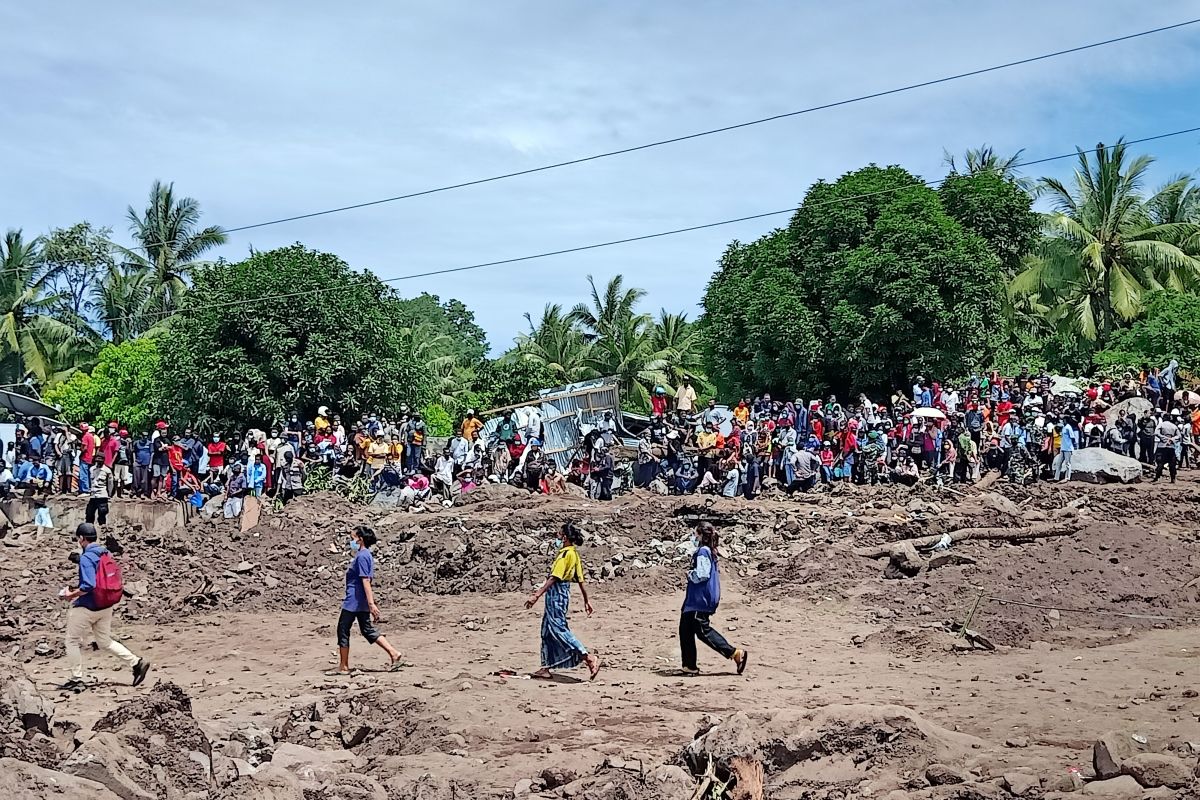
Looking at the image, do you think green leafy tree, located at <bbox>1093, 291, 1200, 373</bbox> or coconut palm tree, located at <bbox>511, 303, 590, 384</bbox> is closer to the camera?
green leafy tree, located at <bbox>1093, 291, 1200, 373</bbox>

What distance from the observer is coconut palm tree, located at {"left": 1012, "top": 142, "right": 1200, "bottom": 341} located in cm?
3478

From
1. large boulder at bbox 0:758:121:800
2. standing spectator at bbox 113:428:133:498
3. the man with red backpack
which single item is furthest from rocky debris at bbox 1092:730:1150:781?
standing spectator at bbox 113:428:133:498

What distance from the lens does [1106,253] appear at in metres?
35.4

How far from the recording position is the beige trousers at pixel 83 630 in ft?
37.2

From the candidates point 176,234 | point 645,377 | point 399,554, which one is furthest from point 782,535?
point 176,234

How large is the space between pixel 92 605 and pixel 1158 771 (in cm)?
945

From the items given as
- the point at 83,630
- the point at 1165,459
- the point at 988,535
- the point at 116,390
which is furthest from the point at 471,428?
the point at 116,390

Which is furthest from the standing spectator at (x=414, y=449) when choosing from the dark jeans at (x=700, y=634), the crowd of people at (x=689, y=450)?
the dark jeans at (x=700, y=634)

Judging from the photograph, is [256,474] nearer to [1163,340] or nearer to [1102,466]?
[1102,466]

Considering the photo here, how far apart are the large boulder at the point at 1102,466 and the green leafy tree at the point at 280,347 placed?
1701 cm

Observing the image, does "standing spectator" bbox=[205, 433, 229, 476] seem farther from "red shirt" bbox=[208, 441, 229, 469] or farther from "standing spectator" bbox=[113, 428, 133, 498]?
"standing spectator" bbox=[113, 428, 133, 498]

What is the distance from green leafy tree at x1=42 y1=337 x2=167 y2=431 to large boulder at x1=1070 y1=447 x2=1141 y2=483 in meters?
25.6

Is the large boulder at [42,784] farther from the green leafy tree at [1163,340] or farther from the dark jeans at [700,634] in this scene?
the green leafy tree at [1163,340]

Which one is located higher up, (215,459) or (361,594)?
(215,459)
